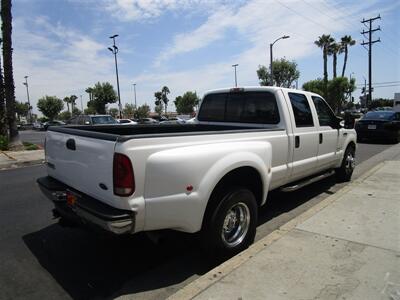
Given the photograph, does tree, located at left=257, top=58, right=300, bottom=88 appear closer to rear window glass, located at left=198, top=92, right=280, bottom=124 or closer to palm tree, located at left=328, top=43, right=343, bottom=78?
palm tree, located at left=328, top=43, right=343, bottom=78

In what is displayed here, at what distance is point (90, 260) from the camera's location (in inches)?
154

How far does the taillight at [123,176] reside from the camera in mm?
2855

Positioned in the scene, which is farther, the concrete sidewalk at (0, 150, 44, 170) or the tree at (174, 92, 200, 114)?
the tree at (174, 92, 200, 114)

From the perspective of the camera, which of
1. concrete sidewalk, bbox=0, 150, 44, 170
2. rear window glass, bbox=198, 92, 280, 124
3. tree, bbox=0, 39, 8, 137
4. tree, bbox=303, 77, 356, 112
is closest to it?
rear window glass, bbox=198, 92, 280, 124

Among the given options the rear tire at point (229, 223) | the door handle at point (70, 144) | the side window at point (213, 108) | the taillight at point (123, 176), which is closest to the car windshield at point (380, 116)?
the side window at point (213, 108)

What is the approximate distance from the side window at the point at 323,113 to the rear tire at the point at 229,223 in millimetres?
2667

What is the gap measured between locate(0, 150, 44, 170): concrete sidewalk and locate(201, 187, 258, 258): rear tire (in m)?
9.77

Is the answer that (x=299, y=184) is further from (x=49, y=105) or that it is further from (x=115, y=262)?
(x=49, y=105)

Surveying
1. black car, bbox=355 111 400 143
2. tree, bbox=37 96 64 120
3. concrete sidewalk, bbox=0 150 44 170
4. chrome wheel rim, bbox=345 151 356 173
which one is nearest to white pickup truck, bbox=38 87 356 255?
chrome wheel rim, bbox=345 151 356 173

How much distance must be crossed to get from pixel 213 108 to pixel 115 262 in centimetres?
303

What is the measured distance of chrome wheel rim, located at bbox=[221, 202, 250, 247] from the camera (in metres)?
3.80

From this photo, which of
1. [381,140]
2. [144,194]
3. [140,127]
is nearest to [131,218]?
[144,194]

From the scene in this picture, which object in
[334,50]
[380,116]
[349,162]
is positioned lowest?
[349,162]

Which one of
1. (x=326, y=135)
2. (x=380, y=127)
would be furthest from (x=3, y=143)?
(x=380, y=127)
